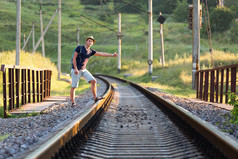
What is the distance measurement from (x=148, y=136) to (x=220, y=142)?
1.73 m

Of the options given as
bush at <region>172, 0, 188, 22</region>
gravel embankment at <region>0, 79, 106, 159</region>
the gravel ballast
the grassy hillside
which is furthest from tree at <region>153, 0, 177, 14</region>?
gravel embankment at <region>0, 79, 106, 159</region>

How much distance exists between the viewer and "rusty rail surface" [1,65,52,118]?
864 centimetres

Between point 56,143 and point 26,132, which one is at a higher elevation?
point 56,143

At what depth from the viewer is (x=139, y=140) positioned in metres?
5.15

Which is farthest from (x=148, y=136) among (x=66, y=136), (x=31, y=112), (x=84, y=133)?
(x=31, y=112)

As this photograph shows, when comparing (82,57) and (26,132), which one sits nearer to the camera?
(26,132)

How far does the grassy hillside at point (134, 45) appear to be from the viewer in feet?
74.9

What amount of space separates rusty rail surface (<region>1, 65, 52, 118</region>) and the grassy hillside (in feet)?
20.8

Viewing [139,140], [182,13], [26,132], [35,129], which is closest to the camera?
[139,140]

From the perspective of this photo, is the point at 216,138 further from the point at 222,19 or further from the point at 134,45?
the point at 134,45

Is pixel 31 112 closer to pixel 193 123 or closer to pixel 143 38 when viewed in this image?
pixel 193 123

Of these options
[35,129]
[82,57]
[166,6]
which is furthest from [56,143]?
[166,6]

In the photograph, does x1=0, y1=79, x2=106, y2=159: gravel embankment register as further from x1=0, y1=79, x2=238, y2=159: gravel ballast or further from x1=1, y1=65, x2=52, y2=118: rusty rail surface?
x1=1, y1=65, x2=52, y2=118: rusty rail surface

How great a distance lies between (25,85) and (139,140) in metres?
5.92
